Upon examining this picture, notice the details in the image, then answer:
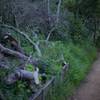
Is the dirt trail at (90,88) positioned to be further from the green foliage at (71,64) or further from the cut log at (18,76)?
the cut log at (18,76)

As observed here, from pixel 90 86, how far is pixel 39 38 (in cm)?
298

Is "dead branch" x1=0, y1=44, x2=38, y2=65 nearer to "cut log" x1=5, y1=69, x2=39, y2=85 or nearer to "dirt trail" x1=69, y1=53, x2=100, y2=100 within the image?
"cut log" x1=5, y1=69, x2=39, y2=85

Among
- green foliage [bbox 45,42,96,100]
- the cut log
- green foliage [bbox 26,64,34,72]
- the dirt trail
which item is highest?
the cut log

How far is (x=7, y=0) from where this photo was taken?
1329 cm

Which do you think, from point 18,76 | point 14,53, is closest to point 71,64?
point 14,53

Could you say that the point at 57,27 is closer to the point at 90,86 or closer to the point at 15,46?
the point at 90,86

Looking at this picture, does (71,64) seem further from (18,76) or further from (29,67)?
(18,76)

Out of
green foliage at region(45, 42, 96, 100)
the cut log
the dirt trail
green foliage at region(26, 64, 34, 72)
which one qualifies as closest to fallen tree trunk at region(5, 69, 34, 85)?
the cut log

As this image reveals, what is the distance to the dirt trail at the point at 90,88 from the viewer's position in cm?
1141

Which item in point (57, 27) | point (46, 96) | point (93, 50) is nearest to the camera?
point (46, 96)

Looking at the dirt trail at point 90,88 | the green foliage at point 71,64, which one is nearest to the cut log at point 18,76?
the green foliage at point 71,64

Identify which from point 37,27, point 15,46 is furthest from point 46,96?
point 37,27

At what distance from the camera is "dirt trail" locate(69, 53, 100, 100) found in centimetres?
1141

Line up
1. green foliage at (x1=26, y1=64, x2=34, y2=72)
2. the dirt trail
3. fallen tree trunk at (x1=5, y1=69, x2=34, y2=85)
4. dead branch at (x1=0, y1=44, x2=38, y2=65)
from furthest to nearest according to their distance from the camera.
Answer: the dirt trail < dead branch at (x1=0, y1=44, x2=38, y2=65) < green foliage at (x1=26, y1=64, x2=34, y2=72) < fallen tree trunk at (x1=5, y1=69, x2=34, y2=85)
